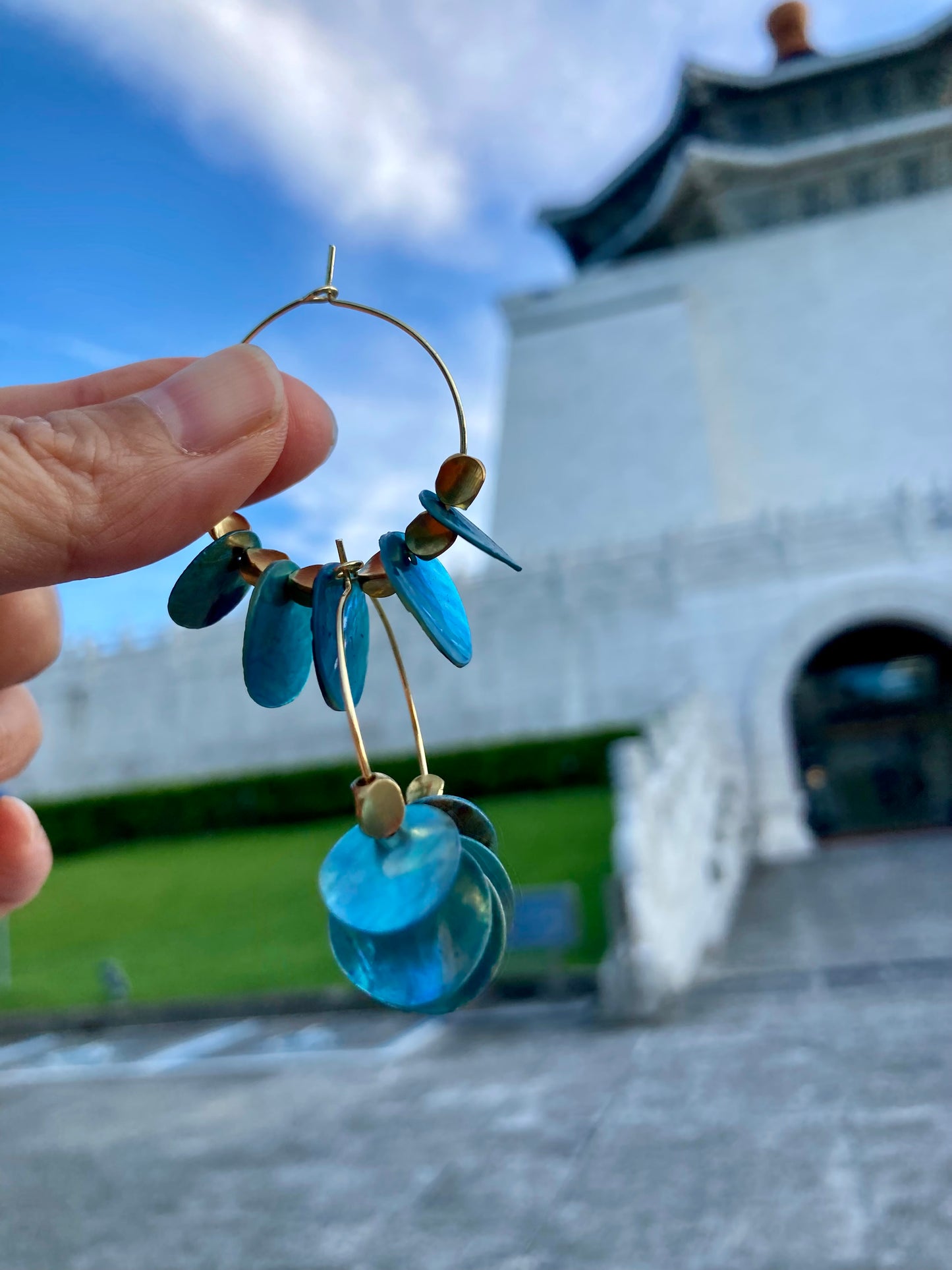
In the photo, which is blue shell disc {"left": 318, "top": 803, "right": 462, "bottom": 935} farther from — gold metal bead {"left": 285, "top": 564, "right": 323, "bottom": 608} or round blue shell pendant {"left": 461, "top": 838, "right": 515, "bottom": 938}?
gold metal bead {"left": 285, "top": 564, "right": 323, "bottom": 608}

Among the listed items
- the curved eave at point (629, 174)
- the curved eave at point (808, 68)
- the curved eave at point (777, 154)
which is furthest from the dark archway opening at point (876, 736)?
the curved eave at point (808, 68)

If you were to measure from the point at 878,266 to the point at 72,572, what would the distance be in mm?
26745

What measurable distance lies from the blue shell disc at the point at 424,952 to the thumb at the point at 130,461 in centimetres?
63

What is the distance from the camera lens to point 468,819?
55.0 inches

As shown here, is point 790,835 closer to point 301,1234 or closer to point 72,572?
point 301,1234

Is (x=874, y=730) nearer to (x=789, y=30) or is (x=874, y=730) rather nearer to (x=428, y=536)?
(x=789, y=30)

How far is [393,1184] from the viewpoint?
11.9 ft

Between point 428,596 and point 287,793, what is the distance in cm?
1614

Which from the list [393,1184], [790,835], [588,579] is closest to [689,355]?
[588,579]

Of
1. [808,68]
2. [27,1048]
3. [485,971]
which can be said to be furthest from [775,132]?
[485,971]

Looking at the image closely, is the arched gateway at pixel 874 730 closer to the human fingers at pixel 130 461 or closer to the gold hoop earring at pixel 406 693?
the gold hoop earring at pixel 406 693

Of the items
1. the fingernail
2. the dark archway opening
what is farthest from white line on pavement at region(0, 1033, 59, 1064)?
the dark archway opening

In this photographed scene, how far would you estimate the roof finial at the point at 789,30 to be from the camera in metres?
29.5

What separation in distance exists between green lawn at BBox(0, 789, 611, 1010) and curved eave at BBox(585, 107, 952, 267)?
1940cm
